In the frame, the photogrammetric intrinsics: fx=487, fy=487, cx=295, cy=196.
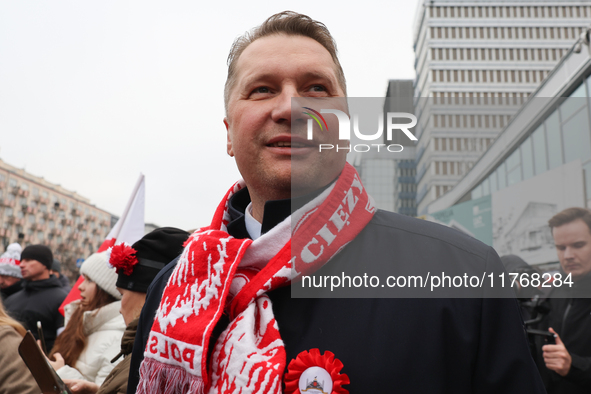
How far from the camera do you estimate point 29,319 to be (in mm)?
5152

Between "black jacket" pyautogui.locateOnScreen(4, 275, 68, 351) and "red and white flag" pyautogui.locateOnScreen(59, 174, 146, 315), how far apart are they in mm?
150

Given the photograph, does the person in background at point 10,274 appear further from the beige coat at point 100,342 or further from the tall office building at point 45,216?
the tall office building at point 45,216

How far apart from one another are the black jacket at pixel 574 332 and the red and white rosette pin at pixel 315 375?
Result: 2.25m

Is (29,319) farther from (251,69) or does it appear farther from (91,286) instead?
(251,69)

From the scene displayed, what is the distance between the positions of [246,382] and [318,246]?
0.41 meters

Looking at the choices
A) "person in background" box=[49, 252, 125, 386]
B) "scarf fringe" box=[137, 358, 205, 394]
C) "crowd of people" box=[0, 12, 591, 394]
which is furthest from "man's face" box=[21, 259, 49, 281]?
"scarf fringe" box=[137, 358, 205, 394]

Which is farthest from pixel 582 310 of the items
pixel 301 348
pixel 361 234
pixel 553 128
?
pixel 553 128

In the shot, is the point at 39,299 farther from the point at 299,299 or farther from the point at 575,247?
the point at 575,247

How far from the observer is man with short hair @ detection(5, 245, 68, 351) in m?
5.22

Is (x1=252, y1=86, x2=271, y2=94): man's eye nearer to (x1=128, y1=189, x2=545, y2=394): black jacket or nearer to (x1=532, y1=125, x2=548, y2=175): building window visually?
(x1=128, y1=189, x2=545, y2=394): black jacket

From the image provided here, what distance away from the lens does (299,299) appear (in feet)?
4.56

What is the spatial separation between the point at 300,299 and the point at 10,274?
6389 mm

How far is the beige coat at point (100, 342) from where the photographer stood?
3607 millimetres

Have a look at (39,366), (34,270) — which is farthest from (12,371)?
(34,270)
